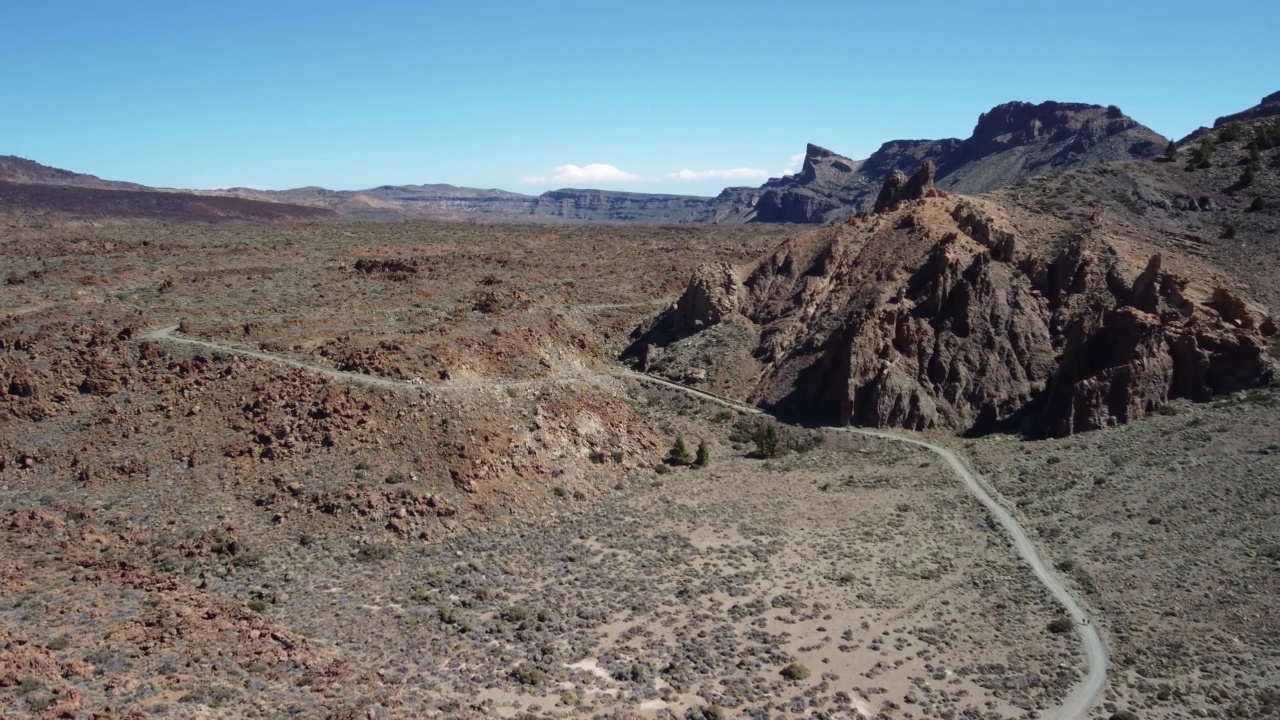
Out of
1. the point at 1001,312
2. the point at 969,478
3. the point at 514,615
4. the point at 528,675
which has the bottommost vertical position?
the point at 528,675

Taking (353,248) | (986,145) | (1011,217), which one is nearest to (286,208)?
(353,248)

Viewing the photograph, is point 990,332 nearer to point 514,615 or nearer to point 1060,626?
point 1060,626

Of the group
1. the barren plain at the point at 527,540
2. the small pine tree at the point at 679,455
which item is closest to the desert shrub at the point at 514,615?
the barren plain at the point at 527,540

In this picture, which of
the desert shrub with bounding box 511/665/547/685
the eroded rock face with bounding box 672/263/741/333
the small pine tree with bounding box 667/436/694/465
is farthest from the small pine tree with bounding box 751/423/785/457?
the desert shrub with bounding box 511/665/547/685

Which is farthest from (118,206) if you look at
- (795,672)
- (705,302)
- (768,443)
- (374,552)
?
(795,672)

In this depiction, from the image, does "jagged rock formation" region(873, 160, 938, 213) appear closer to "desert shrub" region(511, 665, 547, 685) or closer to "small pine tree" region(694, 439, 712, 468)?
"small pine tree" region(694, 439, 712, 468)

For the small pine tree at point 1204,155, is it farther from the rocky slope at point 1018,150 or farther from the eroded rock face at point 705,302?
the rocky slope at point 1018,150
